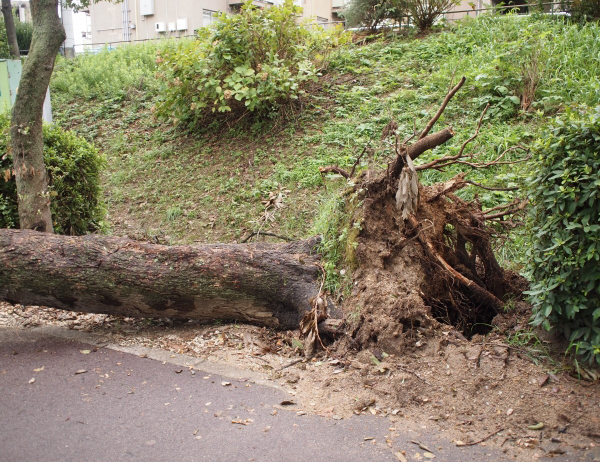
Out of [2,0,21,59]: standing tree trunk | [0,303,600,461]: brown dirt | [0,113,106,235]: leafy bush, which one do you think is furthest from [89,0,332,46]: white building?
[0,303,600,461]: brown dirt

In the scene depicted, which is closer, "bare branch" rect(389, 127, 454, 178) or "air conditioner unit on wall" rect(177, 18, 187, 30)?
"bare branch" rect(389, 127, 454, 178)

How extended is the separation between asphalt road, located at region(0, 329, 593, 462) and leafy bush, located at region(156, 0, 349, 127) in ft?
19.2

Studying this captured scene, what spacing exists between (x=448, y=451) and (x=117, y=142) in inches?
382

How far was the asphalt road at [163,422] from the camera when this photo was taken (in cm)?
312

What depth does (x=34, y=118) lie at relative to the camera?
5.96m

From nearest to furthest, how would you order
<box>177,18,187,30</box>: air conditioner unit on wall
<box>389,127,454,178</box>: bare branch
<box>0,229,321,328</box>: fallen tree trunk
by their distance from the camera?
<box>389,127,454,178</box>: bare branch → <box>0,229,321,328</box>: fallen tree trunk → <box>177,18,187,30</box>: air conditioner unit on wall

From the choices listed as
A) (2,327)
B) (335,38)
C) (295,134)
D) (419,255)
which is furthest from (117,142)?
(419,255)

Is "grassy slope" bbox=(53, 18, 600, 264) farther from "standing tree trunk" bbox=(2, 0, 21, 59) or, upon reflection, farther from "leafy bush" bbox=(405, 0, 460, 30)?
"standing tree trunk" bbox=(2, 0, 21, 59)

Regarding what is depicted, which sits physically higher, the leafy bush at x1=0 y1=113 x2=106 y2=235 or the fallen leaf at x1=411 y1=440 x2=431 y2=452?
the leafy bush at x1=0 y1=113 x2=106 y2=235

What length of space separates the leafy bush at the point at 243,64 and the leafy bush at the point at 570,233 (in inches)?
239

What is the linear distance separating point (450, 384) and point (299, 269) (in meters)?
1.76

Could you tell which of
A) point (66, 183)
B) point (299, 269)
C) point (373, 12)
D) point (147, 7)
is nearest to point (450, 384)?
point (299, 269)

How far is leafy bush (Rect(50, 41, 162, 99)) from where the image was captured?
13.4 meters

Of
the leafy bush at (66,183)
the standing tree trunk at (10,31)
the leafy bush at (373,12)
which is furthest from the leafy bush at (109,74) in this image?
the leafy bush at (66,183)
